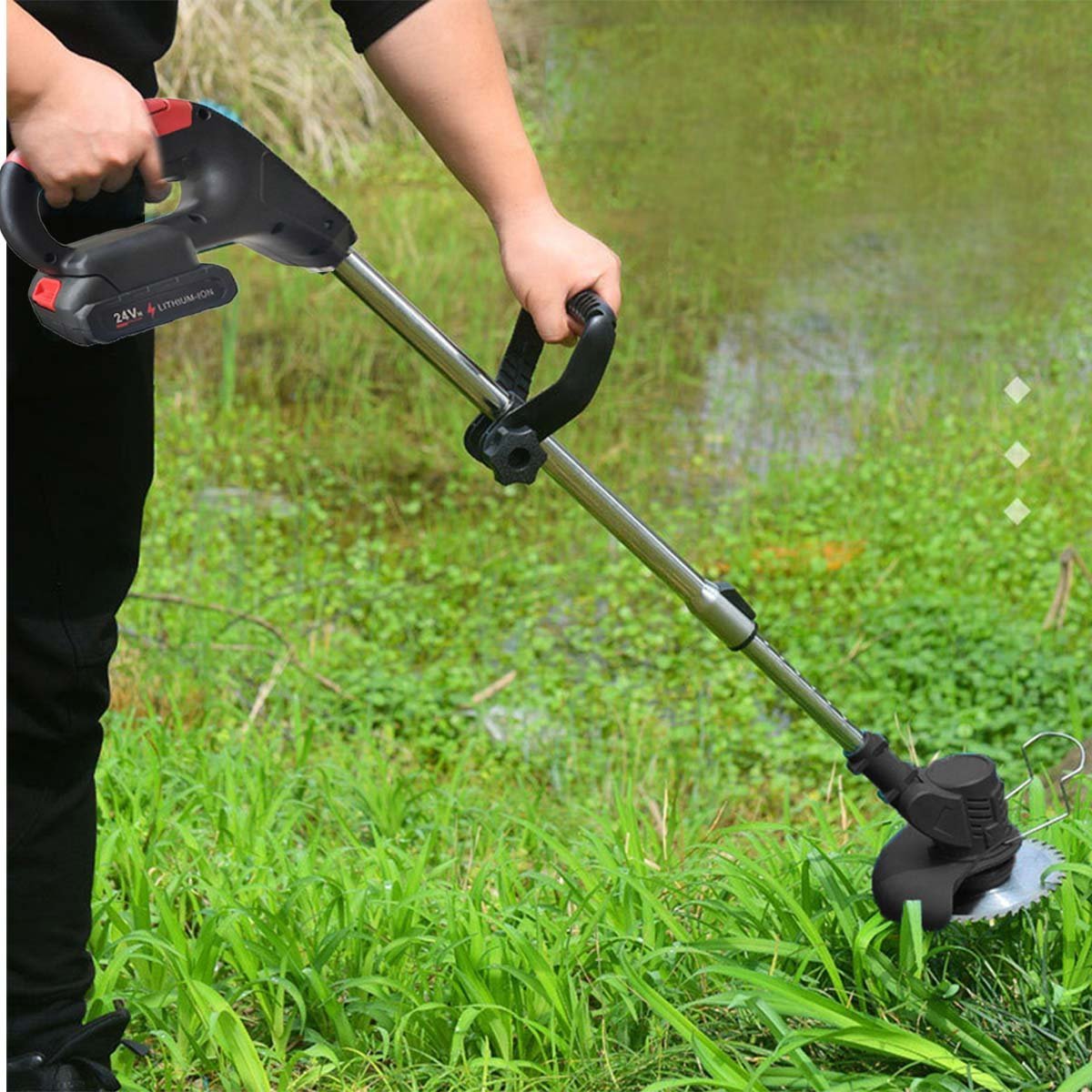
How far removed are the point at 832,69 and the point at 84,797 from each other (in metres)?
7.35

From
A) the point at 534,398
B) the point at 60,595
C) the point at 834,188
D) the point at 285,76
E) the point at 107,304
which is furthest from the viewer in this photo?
the point at 285,76

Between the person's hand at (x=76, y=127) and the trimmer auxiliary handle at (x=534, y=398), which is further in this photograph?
the trimmer auxiliary handle at (x=534, y=398)

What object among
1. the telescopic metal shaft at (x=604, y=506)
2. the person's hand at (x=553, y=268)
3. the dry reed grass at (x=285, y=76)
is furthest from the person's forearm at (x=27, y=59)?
the dry reed grass at (x=285, y=76)

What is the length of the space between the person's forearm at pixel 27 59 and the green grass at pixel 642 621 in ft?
3.50

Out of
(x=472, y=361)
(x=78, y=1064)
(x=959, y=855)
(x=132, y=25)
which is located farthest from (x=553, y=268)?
(x=78, y=1064)

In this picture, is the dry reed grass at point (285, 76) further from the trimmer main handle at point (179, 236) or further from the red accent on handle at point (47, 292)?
the red accent on handle at point (47, 292)

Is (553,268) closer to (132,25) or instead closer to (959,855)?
(132,25)

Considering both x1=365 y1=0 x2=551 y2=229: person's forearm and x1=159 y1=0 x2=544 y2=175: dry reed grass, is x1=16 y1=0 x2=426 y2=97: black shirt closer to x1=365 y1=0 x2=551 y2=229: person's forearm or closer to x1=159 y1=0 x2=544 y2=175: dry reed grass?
x1=365 y1=0 x2=551 y2=229: person's forearm

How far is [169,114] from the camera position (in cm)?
146

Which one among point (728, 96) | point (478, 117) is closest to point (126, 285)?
point (478, 117)

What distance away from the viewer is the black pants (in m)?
1.66

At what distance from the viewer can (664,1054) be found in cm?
179

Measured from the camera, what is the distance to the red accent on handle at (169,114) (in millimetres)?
1449

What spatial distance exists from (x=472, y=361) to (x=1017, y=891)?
2.78 ft
